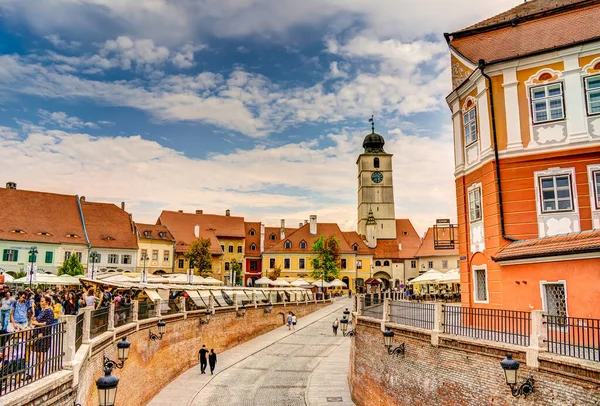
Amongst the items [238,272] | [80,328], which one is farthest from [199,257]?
[80,328]

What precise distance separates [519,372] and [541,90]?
427 inches

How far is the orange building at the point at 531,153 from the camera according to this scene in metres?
16.2

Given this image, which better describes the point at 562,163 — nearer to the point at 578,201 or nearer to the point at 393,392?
the point at 578,201

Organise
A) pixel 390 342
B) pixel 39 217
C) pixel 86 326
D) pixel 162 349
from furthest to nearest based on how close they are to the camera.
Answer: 1. pixel 39 217
2. pixel 162 349
3. pixel 390 342
4. pixel 86 326

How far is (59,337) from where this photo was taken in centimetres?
1031

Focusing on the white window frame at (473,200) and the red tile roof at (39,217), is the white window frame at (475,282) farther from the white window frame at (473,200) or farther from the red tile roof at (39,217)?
the red tile roof at (39,217)

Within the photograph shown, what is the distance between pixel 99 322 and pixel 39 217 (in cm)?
4853

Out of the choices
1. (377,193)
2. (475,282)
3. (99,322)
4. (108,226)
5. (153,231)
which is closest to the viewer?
(99,322)

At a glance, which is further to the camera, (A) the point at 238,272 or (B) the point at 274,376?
(A) the point at 238,272

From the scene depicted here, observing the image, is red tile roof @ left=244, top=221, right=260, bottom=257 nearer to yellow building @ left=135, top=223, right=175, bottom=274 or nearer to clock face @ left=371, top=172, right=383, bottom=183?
yellow building @ left=135, top=223, right=175, bottom=274

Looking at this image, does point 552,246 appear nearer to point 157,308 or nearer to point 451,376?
point 451,376

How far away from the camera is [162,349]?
Answer: 23969 millimetres

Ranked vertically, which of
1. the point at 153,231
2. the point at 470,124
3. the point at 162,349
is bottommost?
the point at 162,349

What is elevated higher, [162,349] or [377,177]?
[377,177]
